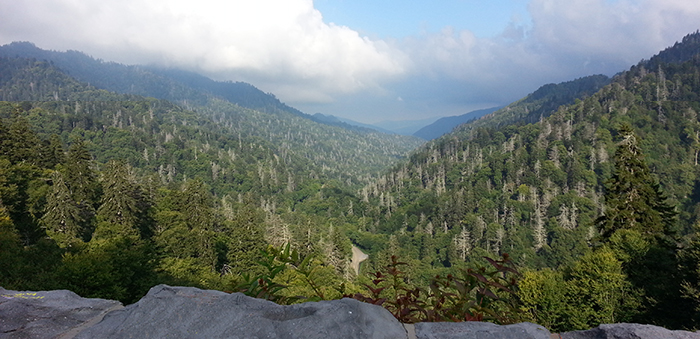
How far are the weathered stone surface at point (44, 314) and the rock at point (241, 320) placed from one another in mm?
381

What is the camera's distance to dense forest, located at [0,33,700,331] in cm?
1719

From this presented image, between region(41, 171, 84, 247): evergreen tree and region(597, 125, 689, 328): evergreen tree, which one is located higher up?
region(597, 125, 689, 328): evergreen tree

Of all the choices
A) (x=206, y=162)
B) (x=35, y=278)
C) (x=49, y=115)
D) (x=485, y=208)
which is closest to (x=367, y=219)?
(x=485, y=208)

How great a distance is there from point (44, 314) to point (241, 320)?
1699 mm

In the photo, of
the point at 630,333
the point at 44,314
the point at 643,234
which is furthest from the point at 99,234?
the point at 643,234

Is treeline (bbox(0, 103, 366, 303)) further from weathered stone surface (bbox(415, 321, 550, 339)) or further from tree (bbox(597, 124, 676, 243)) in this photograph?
tree (bbox(597, 124, 676, 243))

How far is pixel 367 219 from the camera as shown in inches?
5344

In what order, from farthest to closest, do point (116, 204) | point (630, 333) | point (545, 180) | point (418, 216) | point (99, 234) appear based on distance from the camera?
point (418, 216) → point (545, 180) → point (116, 204) → point (99, 234) → point (630, 333)

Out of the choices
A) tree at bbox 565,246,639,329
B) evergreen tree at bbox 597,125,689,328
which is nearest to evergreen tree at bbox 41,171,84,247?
tree at bbox 565,246,639,329

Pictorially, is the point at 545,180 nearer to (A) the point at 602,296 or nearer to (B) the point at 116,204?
(A) the point at 602,296

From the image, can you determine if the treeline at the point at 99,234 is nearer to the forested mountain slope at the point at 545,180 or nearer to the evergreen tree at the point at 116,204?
the evergreen tree at the point at 116,204

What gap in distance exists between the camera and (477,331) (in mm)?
2328

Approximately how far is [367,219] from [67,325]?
135m

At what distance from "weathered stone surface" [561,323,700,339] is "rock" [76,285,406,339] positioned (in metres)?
1.48
